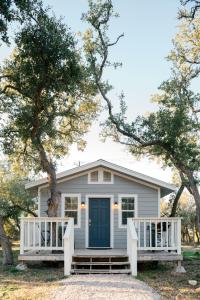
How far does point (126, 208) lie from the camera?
17.0 meters

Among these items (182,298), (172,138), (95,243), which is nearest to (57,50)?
(172,138)

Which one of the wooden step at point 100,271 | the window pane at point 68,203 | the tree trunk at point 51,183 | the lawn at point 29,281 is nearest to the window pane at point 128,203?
the window pane at point 68,203

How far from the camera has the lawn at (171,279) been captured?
9.74m

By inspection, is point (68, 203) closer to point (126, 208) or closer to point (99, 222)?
point (99, 222)

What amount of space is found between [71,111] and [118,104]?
264 cm

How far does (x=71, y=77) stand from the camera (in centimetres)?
1247

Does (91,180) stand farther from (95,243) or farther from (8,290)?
(8,290)

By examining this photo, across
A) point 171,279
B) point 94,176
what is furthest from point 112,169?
point 171,279

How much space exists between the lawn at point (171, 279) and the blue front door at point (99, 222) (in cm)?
264

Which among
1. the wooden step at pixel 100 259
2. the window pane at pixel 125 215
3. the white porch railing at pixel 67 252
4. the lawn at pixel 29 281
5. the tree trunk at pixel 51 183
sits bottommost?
the lawn at pixel 29 281

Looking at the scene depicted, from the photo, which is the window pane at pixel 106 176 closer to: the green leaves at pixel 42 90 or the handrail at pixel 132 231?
the green leaves at pixel 42 90

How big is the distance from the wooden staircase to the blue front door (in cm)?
318

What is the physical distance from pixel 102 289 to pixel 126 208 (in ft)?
24.4

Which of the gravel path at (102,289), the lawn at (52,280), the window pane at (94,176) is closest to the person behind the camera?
the gravel path at (102,289)
